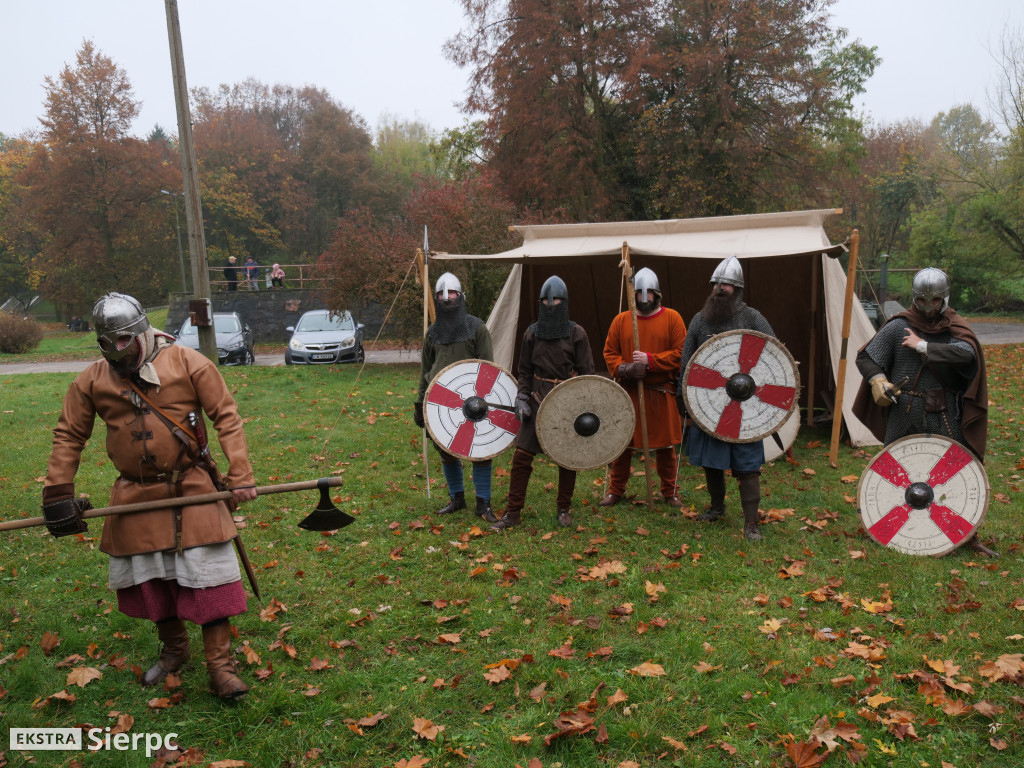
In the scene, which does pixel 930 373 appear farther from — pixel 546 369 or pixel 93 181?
pixel 93 181

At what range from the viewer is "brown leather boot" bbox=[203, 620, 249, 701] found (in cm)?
330

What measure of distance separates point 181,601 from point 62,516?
2.02ft

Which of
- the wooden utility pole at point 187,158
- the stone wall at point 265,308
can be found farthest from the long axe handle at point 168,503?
the stone wall at point 265,308

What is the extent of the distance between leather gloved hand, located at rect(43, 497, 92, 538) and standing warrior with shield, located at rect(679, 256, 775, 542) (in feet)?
12.1

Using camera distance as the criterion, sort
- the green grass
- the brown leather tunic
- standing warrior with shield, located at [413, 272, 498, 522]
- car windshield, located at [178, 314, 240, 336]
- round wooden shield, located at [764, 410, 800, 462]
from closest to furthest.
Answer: the green grass → the brown leather tunic → standing warrior with shield, located at [413, 272, 498, 522] → round wooden shield, located at [764, 410, 800, 462] → car windshield, located at [178, 314, 240, 336]

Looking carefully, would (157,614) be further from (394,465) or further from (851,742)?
(394,465)

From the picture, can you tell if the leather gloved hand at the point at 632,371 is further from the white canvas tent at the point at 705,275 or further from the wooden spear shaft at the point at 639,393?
the white canvas tent at the point at 705,275

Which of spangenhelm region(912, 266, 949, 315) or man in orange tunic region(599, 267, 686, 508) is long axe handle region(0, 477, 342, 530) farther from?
spangenhelm region(912, 266, 949, 315)

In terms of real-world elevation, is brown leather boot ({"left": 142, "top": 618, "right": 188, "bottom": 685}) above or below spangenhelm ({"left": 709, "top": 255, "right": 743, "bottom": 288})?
below

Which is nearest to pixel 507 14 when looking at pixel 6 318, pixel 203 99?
pixel 6 318

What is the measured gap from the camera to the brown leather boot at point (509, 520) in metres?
5.52

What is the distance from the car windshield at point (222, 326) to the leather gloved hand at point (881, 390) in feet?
52.3

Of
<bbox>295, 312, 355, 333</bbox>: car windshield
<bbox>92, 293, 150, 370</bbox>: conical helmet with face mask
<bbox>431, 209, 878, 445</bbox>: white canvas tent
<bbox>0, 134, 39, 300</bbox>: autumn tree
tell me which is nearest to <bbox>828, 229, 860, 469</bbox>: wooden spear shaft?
<bbox>431, 209, 878, 445</bbox>: white canvas tent

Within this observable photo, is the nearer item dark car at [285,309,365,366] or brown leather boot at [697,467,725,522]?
brown leather boot at [697,467,725,522]
